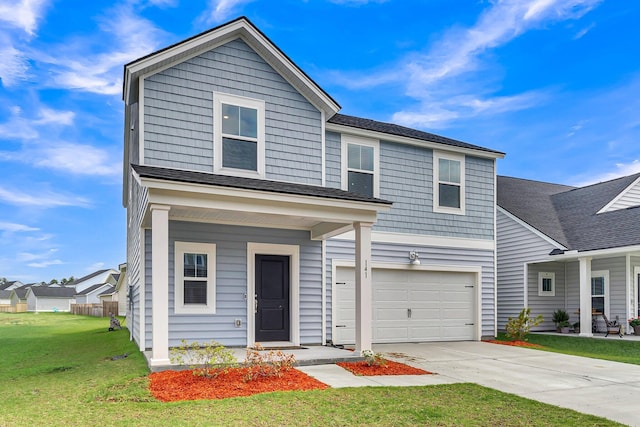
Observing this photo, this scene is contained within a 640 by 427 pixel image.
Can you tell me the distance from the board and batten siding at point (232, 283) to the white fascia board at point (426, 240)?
4.20ft

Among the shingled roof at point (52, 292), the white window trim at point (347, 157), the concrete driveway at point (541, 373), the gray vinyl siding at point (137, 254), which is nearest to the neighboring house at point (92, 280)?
the shingled roof at point (52, 292)

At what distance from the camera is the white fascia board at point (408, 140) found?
39.4 feet

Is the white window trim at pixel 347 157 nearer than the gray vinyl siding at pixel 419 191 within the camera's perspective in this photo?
Yes

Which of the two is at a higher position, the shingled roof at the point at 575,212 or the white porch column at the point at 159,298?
the shingled roof at the point at 575,212

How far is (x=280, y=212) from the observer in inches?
342

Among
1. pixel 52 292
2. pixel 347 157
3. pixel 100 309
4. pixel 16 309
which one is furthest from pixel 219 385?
pixel 52 292

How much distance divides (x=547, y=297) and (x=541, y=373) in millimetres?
9772

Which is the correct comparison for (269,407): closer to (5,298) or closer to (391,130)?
(391,130)

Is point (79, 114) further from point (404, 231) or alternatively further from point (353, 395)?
point (353, 395)

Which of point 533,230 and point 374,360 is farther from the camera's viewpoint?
point 533,230

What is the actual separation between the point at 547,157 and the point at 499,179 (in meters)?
8.65

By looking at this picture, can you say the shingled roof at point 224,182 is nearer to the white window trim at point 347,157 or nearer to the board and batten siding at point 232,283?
the board and batten siding at point 232,283

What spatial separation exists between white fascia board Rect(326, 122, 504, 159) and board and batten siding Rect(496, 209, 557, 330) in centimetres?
403

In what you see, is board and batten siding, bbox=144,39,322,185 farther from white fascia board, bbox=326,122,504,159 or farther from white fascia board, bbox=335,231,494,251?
white fascia board, bbox=335,231,494,251
